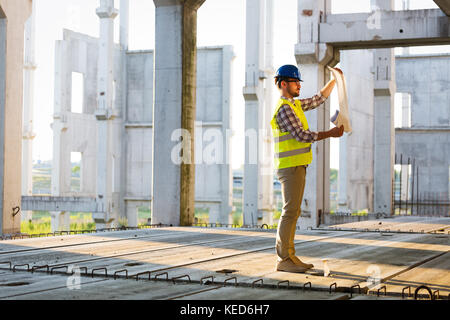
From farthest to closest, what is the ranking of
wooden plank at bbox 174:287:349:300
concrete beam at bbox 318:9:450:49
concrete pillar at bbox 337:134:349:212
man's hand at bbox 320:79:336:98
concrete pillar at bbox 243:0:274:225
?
concrete pillar at bbox 337:134:349:212, concrete pillar at bbox 243:0:274:225, concrete beam at bbox 318:9:450:49, man's hand at bbox 320:79:336:98, wooden plank at bbox 174:287:349:300

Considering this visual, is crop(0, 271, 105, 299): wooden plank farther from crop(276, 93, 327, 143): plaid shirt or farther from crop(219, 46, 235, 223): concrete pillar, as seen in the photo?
crop(219, 46, 235, 223): concrete pillar

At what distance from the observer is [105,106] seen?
30.6 m

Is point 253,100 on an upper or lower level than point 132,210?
upper

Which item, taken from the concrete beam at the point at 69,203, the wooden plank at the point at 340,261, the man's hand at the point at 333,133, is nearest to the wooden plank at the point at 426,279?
the wooden plank at the point at 340,261

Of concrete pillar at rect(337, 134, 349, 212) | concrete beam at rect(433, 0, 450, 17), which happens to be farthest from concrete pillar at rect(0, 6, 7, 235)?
concrete pillar at rect(337, 134, 349, 212)

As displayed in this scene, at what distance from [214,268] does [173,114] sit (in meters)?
7.15

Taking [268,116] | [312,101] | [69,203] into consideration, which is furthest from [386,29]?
[69,203]

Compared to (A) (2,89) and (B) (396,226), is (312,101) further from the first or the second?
(B) (396,226)

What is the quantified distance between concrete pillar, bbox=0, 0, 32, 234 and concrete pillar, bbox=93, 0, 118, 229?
18.3 m

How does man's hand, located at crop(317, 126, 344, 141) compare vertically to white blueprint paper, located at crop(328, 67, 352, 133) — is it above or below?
below

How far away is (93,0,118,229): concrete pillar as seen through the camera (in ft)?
101

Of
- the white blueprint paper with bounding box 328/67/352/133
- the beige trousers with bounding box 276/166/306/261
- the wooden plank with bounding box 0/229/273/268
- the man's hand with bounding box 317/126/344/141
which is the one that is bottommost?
the wooden plank with bounding box 0/229/273/268

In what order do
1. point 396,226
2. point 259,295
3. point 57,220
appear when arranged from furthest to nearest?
point 57,220
point 396,226
point 259,295

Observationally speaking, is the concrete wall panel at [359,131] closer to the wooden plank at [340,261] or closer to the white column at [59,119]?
the white column at [59,119]
